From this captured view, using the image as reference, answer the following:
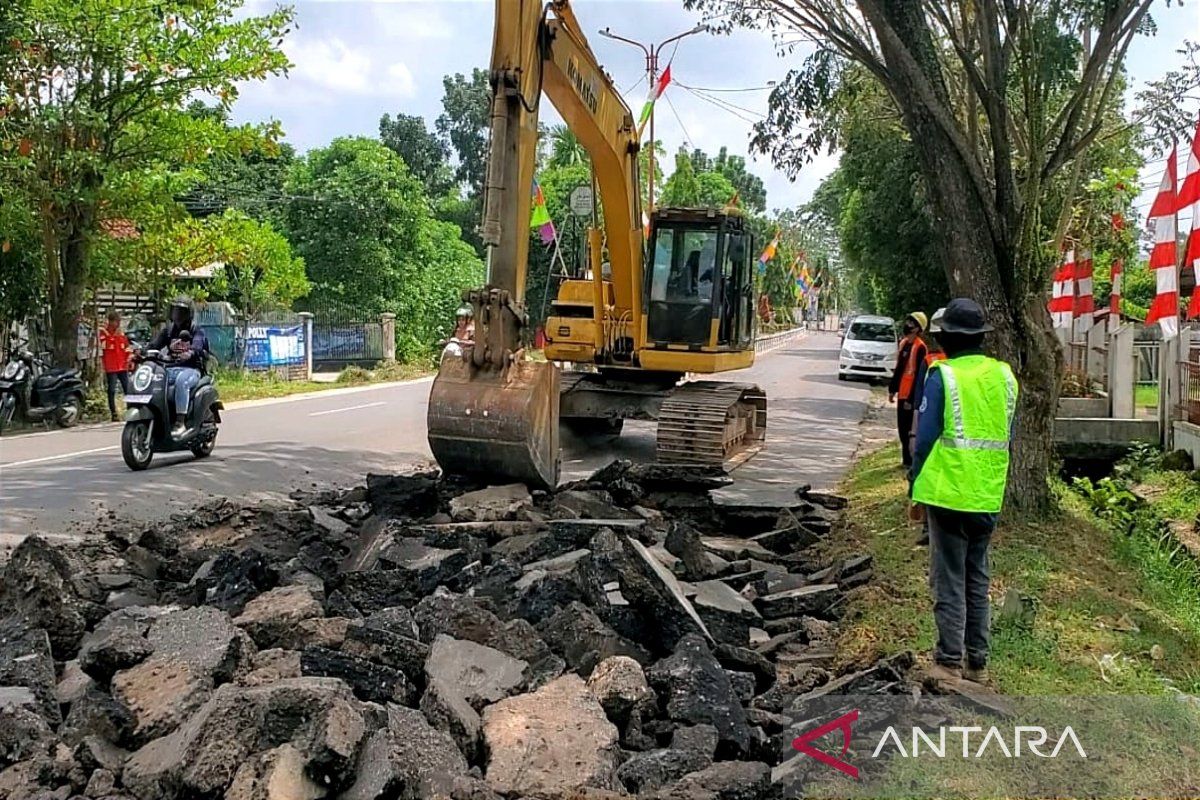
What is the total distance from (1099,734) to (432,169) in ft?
193

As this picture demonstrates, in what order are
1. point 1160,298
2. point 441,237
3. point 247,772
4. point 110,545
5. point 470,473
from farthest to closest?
1. point 441,237
2. point 1160,298
3. point 470,473
4. point 110,545
5. point 247,772

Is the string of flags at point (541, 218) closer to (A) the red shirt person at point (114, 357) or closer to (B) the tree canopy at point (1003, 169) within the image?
(A) the red shirt person at point (114, 357)

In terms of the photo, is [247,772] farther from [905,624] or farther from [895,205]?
[895,205]

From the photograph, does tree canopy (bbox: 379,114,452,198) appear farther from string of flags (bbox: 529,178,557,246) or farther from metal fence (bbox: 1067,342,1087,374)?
metal fence (bbox: 1067,342,1087,374)

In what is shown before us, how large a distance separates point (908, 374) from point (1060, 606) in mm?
4308

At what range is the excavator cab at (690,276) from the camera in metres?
14.1

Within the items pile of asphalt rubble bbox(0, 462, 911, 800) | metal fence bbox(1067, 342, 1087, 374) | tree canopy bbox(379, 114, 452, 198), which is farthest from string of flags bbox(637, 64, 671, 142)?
tree canopy bbox(379, 114, 452, 198)

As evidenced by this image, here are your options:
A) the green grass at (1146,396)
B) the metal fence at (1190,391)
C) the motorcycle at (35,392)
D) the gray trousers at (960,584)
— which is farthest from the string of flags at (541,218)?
the gray trousers at (960,584)

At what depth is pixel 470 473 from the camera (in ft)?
29.0

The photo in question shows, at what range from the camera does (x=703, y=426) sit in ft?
41.8

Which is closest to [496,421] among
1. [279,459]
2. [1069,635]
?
[1069,635]

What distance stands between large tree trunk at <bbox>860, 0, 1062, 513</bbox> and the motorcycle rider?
7.84 m

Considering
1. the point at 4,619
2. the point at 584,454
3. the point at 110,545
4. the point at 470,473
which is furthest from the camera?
the point at 584,454

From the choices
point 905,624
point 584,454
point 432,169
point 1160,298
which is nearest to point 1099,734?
point 905,624
